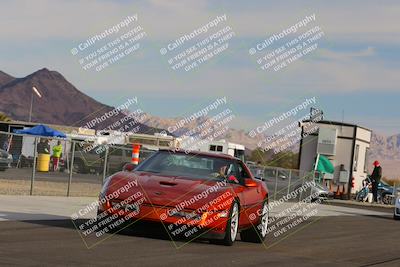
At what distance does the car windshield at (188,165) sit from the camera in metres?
13.3

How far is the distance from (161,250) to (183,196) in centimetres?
122

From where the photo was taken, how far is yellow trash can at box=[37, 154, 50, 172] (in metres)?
23.6

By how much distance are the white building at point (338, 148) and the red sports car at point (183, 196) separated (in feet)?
115

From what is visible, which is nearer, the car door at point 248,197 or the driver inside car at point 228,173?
the driver inside car at point 228,173

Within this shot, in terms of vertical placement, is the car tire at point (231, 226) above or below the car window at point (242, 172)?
below

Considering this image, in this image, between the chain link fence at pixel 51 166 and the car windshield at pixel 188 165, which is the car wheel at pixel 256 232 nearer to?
the car windshield at pixel 188 165

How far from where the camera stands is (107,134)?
51.8 meters

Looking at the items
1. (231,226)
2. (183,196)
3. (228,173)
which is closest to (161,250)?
(183,196)

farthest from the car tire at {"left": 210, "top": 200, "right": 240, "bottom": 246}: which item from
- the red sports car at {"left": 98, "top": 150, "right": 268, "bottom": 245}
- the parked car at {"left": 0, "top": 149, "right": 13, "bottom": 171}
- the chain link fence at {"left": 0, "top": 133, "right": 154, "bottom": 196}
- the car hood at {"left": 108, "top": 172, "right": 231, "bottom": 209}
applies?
the parked car at {"left": 0, "top": 149, "right": 13, "bottom": 171}

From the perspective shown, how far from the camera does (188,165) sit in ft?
44.3

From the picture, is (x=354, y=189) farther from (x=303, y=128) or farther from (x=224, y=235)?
(x=224, y=235)

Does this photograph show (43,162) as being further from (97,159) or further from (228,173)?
(228,173)

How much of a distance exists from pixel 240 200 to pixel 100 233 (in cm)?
217

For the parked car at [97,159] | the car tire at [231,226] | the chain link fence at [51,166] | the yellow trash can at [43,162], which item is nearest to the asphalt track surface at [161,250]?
the car tire at [231,226]
